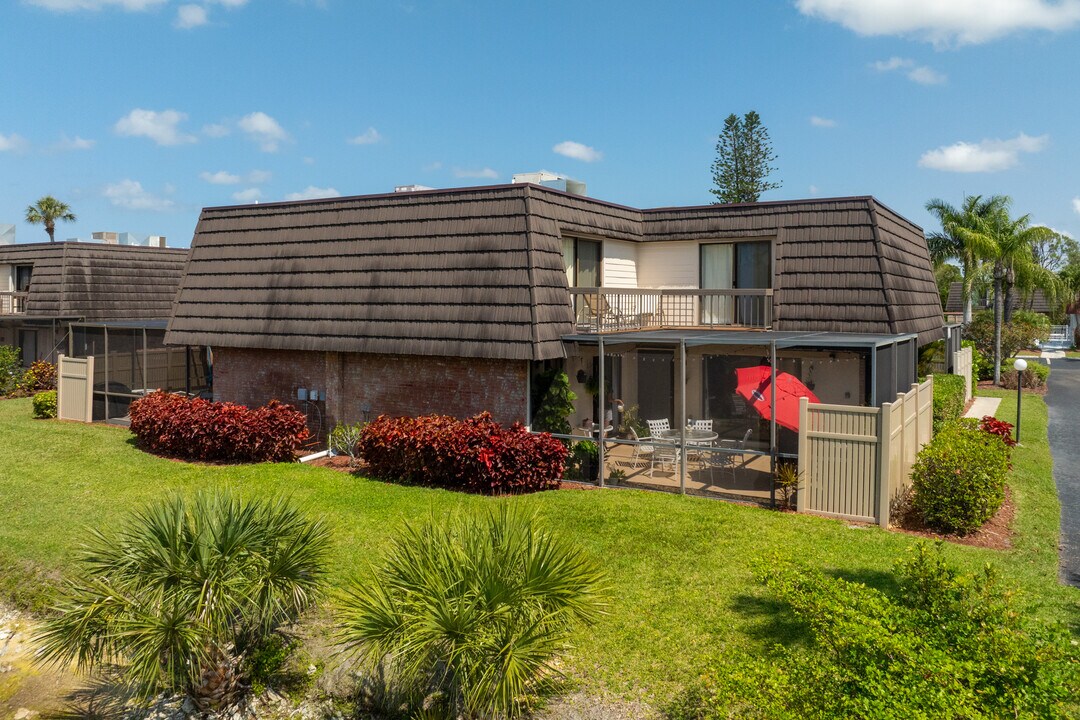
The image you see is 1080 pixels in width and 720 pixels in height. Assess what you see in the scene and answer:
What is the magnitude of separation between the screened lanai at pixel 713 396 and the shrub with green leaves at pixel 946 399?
2601mm

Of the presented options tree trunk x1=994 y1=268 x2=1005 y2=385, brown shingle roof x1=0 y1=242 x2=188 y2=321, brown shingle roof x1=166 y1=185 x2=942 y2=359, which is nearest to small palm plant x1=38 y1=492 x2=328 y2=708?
brown shingle roof x1=166 y1=185 x2=942 y2=359

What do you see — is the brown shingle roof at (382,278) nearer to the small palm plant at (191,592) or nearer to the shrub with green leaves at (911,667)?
the small palm plant at (191,592)

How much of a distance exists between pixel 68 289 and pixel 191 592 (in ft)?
82.2

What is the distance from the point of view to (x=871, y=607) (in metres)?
6.07

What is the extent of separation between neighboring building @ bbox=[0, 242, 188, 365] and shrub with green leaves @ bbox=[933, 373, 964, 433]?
25893 mm

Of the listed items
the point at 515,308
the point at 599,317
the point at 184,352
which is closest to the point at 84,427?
the point at 184,352

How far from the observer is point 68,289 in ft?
93.4

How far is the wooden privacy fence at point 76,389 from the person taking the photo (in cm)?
2109

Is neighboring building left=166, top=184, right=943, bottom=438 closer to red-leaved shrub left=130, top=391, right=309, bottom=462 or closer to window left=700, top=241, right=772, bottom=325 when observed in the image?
window left=700, top=241, right=772, bottom=325

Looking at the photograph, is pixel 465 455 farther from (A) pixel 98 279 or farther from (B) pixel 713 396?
(A) pixel 98 279

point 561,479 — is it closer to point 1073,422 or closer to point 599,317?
point 599,317

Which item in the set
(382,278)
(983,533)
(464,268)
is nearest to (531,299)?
(464,268)

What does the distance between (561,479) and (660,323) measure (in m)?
5.95

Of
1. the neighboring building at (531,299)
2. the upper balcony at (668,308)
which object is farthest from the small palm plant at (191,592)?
the upper balcony at (668,308)
